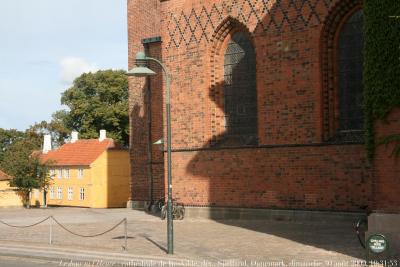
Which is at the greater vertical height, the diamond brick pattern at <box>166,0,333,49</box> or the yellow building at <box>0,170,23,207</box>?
the diamond brick pattern at <box>166,0,333,49</box>

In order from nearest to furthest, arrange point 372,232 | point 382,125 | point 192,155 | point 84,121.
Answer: point 372,232 → point 382,125 → point 192,155 → point 84,121

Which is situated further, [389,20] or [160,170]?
[160,170]

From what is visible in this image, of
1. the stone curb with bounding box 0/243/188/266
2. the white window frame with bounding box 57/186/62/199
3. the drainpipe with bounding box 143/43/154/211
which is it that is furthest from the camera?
the white window frame with bounding box 57/186/62/199

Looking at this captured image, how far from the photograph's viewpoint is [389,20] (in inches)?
547

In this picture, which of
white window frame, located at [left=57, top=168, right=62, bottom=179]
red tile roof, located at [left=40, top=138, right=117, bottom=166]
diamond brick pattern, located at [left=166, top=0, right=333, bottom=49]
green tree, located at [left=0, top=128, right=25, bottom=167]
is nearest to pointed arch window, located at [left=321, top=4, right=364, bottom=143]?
diamond brick pattern, located at [left=166, top=0, right=333, bottom=49]

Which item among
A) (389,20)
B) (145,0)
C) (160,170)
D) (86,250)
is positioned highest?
(145,0)

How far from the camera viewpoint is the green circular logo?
12.4 m

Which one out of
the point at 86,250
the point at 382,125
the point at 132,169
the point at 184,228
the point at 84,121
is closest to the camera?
the point at 382,125

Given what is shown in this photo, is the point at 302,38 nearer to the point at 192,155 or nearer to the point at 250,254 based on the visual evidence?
the point at 192,155

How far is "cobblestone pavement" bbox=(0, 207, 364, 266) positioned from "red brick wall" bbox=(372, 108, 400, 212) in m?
1.31

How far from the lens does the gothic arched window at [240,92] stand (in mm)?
23156

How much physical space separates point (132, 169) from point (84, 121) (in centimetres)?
3154

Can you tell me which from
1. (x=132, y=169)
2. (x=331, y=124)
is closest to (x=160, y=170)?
(x=132, y=169)

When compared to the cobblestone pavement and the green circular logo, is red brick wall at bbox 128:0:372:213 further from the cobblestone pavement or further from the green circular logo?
the green circular logo
